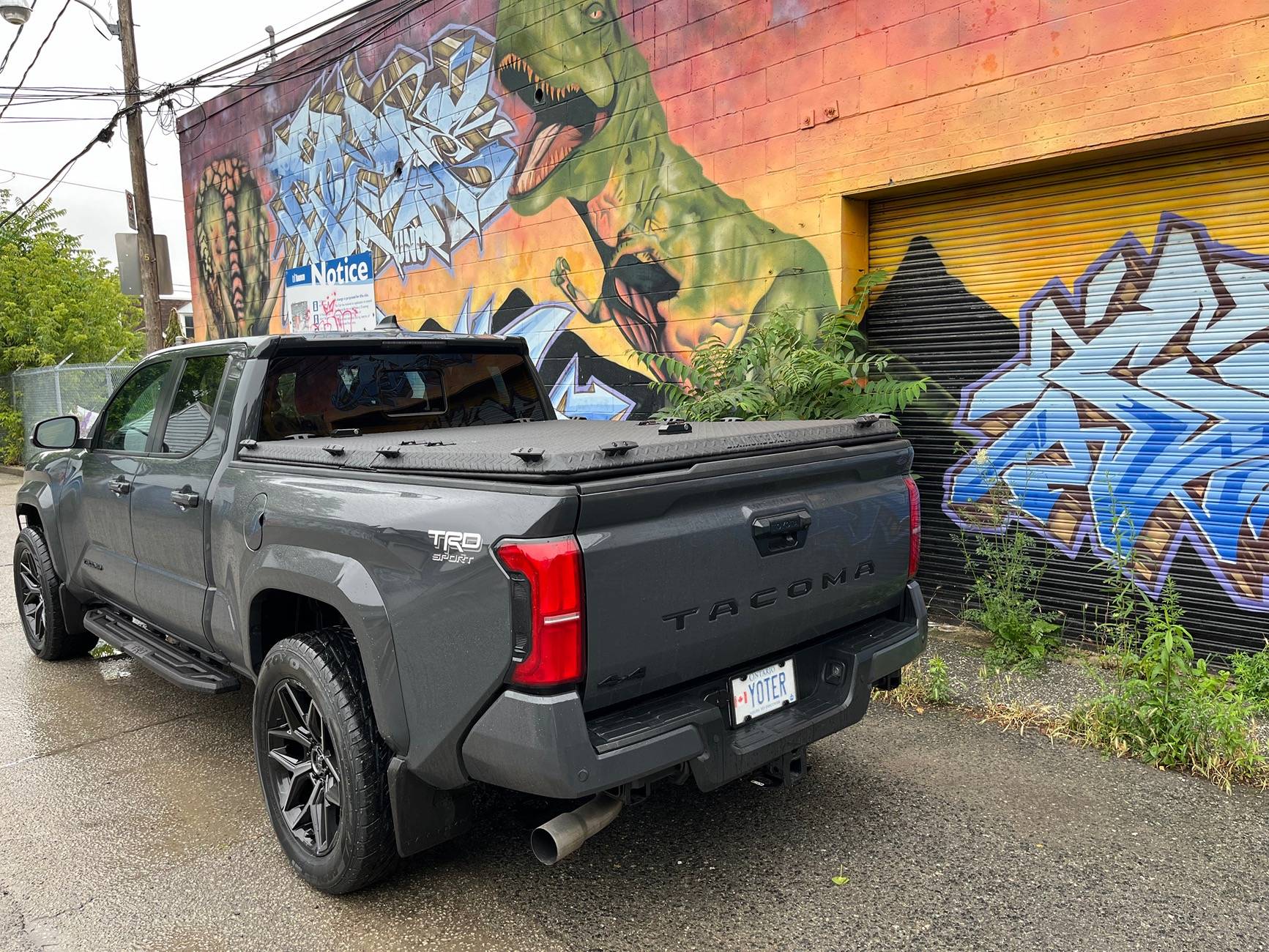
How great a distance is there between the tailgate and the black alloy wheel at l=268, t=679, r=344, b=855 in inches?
43.7

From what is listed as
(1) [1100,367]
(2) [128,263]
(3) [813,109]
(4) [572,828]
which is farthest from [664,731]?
(2) [128,263]

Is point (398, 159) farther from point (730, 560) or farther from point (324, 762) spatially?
point (730, 560)

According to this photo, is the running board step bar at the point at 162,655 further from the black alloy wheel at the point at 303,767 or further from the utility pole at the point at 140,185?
the utility pole at the point at 140,185

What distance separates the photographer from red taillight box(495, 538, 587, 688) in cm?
240

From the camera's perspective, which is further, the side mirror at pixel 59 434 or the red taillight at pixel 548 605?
the side mirror at pixel 59 434

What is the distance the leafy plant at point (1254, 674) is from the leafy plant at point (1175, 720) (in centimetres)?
25

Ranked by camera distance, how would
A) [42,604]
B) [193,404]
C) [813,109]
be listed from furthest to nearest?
[813,109] < [42,604] < [193,404]

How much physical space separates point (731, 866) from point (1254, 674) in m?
3.09

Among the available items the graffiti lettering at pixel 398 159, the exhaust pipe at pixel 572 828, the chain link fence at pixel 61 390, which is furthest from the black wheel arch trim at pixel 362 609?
the chain link fence at pixel 61 390

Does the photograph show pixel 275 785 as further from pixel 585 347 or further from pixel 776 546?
pixel 585 347

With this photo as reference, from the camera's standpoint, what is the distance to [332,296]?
38.4 feet

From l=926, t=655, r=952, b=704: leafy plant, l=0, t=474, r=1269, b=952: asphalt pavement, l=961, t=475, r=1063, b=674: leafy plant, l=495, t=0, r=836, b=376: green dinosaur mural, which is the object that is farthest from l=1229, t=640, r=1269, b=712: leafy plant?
l=495, t=0, r=836, b=376: green dinosaur mural

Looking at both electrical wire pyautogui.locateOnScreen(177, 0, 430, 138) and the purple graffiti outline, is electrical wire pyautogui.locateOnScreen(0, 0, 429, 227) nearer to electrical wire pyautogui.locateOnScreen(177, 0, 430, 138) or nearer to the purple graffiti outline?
electrical wire pyautogui.locateOnScreen(177, 0, 430, 138)

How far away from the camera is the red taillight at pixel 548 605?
94.4 inches
